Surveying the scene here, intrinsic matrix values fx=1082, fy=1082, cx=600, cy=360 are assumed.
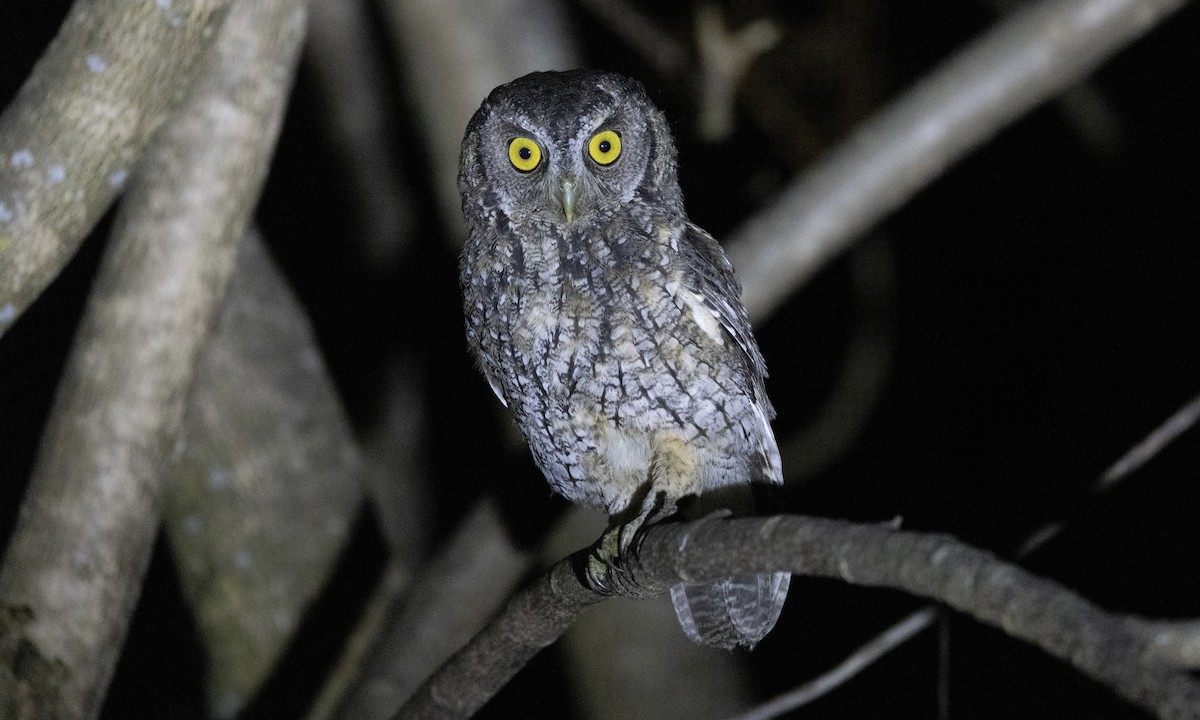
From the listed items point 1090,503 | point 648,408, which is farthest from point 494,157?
point 1090,503

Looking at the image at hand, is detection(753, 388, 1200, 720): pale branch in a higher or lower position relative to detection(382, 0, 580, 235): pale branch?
lower

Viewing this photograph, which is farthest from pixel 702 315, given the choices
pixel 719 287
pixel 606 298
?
pixel 606 298

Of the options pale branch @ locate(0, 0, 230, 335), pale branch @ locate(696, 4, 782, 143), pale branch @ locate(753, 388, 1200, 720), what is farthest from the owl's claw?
pale branch @ locate(696, 4, 782, 143)

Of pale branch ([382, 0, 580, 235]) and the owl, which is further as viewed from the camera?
pale branch ([382, 0, 580, 235])

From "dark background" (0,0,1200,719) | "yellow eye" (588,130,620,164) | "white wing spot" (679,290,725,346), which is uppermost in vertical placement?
"yellow eye" (588,130,620,164)

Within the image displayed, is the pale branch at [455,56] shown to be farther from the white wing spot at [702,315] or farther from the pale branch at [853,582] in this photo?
the pale branch at [853,582]

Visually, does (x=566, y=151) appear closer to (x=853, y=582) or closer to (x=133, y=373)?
(x=853, y=582)

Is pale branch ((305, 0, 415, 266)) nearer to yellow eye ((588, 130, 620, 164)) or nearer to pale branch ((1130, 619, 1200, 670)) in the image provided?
yellow eye ((588, 130, 620, 164))

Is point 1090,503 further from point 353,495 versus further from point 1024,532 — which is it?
point 353,495
